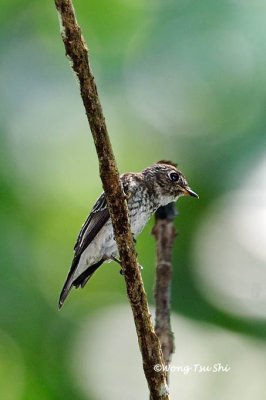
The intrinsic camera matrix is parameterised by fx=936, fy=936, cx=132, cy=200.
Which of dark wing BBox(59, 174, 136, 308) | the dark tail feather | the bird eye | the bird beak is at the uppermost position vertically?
the bird eye

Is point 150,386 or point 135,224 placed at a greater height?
point 135,224

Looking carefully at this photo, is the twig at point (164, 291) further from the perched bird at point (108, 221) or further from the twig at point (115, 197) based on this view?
the perched bird at point (108, 221)

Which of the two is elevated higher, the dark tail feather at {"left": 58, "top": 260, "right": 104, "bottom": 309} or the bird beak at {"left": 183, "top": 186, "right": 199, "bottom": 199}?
the bird beak at {"left": 183, "top": 186, "right": 199, "bottom": 199}

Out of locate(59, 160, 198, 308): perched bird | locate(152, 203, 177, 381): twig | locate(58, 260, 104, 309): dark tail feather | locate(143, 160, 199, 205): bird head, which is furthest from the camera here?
locate(143, 160, 199, 205): bird head

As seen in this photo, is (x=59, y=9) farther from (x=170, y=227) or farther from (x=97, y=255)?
(x=97, y=255)

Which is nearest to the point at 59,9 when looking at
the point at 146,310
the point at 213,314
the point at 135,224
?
the point at 146,310

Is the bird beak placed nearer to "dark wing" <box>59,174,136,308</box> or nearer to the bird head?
the bird head

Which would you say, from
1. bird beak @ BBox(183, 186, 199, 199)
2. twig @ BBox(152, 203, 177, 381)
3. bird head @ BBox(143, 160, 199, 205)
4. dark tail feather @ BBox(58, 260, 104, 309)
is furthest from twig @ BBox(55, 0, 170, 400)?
bird beak @ BBox(183, 186, 199, 199)
